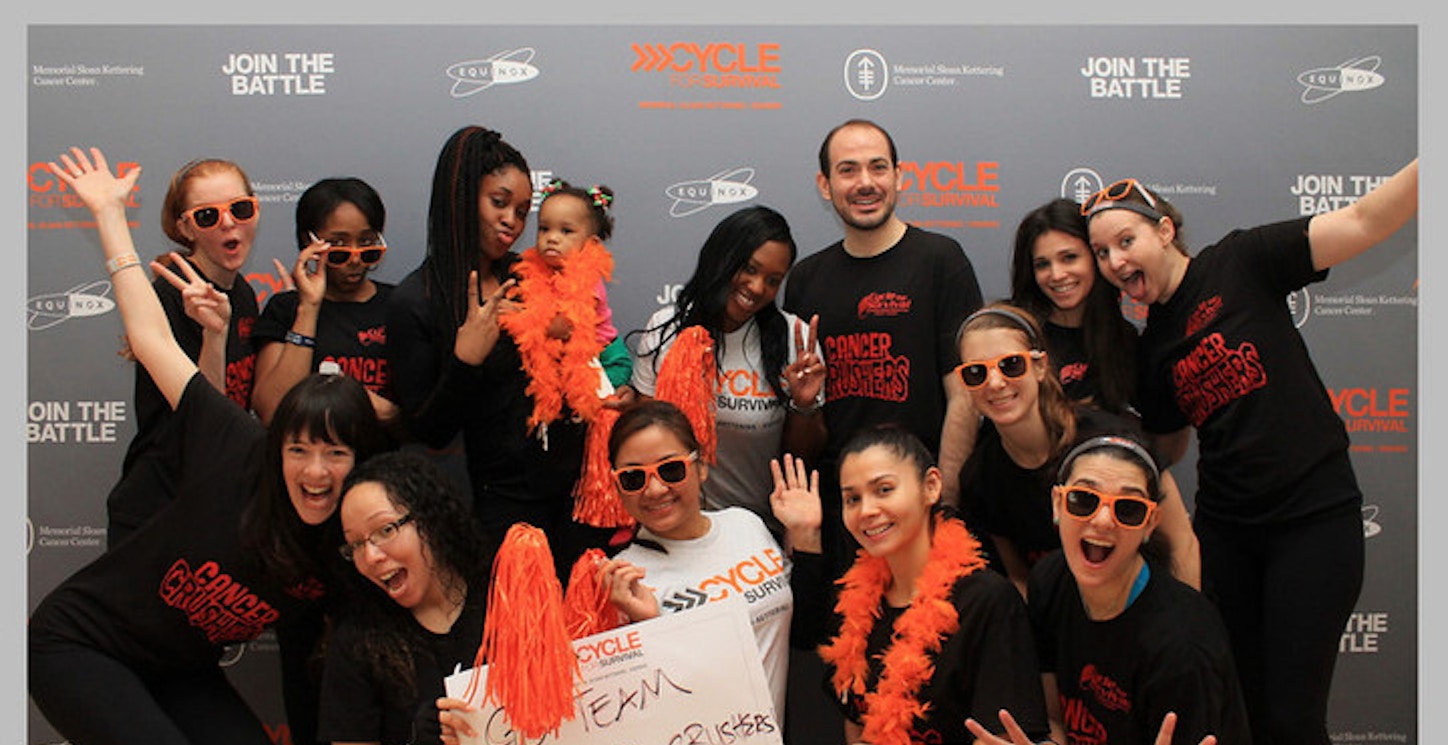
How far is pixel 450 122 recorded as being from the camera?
13.9 feet

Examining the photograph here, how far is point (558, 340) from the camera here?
349 centimetres

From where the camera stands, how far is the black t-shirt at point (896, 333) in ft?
11.8

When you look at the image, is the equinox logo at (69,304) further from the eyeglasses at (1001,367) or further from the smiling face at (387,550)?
the eyeglasses at (1001,367)

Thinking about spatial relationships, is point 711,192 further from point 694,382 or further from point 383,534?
point 383,534

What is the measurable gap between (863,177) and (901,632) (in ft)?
4.82

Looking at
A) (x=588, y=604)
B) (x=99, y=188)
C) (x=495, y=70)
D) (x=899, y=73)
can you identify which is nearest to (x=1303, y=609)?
(x=588, y=604)

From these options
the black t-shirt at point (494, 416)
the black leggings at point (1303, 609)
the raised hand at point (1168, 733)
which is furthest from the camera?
the black t-shirt at point (494, 416)

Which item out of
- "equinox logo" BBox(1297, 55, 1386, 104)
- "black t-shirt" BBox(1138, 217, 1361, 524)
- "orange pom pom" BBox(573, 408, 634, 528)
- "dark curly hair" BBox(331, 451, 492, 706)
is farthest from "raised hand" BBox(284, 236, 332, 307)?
"equinox logo" BBox(1297, 55, 1386, 104)

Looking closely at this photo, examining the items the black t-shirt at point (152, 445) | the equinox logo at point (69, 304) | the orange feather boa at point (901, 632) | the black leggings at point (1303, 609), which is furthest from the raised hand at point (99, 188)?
the black leggings at point (1303, 609)

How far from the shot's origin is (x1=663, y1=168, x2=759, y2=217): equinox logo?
428 cm

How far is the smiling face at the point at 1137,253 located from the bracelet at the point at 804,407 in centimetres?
91

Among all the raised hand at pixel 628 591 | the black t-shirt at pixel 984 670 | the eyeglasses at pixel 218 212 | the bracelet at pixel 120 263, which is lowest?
the black t-shirt at pixel 984 670

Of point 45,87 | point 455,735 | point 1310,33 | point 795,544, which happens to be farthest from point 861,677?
point 45,87

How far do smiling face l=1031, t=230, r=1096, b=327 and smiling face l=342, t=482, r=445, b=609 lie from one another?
1912mm
